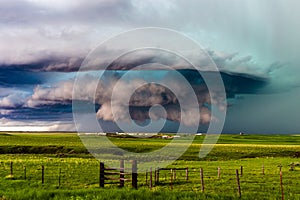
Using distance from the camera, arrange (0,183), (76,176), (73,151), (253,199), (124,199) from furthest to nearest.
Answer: (73,151), (76,176), (0,183), (253,199), (124,199)

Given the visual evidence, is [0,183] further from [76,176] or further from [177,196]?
[177,196]

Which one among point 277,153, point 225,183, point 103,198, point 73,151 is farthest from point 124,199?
point 277,153

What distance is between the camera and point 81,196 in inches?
906

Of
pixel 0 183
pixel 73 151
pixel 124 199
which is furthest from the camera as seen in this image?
pixel 73 151

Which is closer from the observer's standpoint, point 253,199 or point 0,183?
point 253,199

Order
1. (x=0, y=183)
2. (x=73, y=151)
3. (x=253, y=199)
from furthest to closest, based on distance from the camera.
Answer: (x=73, y=151) < (x=0, y=183) < (x=253, y=199)

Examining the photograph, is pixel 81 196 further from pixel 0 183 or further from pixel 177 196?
pixel 0 183

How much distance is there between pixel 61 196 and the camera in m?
23.2

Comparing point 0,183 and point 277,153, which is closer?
point 0,183

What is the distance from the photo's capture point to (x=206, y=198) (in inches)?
884

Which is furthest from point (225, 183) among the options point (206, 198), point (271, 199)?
point (206, 198)

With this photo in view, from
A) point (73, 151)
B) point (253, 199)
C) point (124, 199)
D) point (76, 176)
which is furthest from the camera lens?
point (73, 151)

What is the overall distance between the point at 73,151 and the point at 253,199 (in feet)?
276

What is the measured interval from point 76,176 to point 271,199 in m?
22.1
